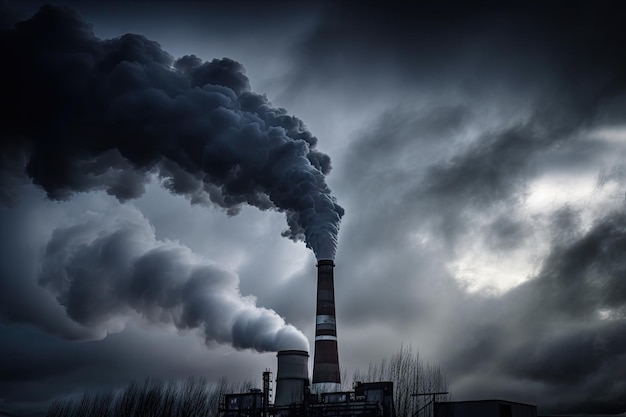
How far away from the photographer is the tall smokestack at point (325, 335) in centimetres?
3588

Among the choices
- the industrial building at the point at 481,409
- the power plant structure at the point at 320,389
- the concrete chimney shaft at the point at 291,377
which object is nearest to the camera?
the industrial building at the point at 481,409

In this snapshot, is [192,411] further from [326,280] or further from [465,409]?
[465,409]

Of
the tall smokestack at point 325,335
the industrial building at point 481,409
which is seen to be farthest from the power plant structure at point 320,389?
the industrial building at point 481,409

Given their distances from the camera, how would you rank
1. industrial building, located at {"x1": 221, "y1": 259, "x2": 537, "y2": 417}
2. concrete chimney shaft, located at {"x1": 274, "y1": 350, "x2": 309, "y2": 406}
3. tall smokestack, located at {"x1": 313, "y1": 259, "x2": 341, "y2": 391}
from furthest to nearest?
concrete chimney shaft, located at {"x1": 274, "y1": 350, "x2": 309, "y2": 406}
tall smokestack, located at {"x1": 313, "y1": 259, "x2": 341, "y2": 391}
industrial building, located at {"x1": 221, "y1": 259, "x2": 537, "y2": 417}

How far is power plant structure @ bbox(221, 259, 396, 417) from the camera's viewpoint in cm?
3384

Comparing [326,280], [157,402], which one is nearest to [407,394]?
[326,280]

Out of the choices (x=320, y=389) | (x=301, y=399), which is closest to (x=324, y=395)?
(x=320, y=389)

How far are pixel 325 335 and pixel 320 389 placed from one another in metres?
3.57

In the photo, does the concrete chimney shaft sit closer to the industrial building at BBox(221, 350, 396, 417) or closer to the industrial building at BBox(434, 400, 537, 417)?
the industrial building at BBox(221, 350, 396, 417)

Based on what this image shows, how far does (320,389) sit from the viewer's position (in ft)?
117

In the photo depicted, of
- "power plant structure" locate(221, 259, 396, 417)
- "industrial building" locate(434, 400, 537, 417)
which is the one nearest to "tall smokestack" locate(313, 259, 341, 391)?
"power plant structure" locate(221, 259, 396, 417)

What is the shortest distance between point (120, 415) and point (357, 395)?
86.5 feet

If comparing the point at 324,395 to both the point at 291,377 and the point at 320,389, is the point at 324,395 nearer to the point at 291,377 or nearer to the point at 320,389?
the point at 320,389

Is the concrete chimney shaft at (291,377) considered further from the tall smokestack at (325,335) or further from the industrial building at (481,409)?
the industrial building at (481,409)
